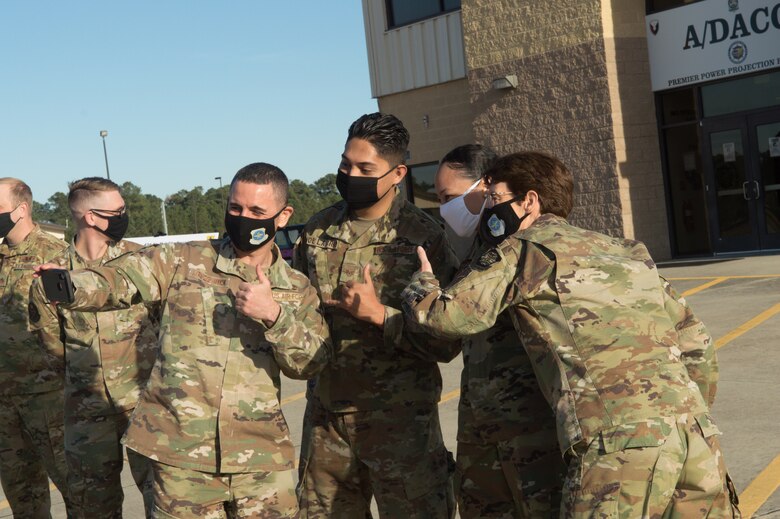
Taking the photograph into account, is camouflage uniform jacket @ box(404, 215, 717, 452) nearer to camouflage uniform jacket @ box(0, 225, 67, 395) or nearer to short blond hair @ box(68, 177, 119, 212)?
short blond hair @ box(68, 177, 119, 212)

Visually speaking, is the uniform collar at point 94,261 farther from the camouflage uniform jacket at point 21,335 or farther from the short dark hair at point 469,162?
the short dark hair at point 469,162

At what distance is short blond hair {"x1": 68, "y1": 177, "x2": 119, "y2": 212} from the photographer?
17.0ft

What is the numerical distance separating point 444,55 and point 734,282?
8.86m

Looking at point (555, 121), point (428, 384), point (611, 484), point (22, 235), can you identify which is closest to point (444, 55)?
point (555, 121)

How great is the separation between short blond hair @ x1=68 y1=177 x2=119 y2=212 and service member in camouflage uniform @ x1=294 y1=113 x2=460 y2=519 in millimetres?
1576

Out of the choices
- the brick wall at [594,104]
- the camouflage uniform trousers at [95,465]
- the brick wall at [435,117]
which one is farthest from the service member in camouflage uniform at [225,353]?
the brick wall at [435,117]

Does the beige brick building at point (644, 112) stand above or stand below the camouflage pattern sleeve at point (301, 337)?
above

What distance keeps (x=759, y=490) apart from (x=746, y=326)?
15.5 feet

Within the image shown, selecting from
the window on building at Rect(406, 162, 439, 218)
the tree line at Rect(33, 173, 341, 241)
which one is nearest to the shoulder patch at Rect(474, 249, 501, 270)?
the window on building at Rect(406, 162, 439, 218)

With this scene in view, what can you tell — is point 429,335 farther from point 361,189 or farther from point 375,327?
point 361,189

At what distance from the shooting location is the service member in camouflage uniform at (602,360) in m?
3.04

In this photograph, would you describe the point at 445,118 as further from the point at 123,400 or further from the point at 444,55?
the point at 123,400

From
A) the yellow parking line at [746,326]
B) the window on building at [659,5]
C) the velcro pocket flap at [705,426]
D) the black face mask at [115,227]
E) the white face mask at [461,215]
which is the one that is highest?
the window on building at [659,5]

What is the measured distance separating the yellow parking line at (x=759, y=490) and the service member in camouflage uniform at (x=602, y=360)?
6.54 feet
